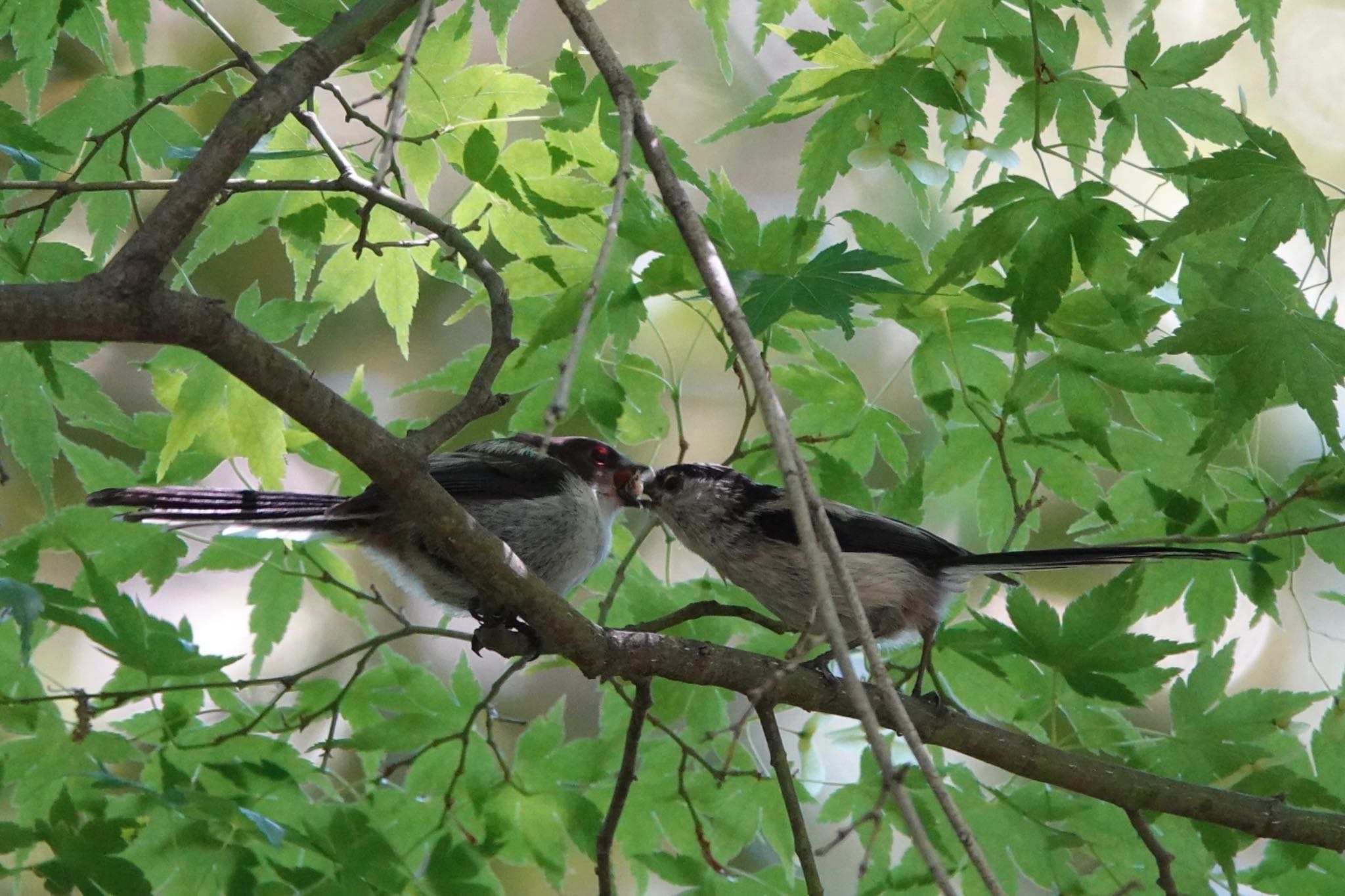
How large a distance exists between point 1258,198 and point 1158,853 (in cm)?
123

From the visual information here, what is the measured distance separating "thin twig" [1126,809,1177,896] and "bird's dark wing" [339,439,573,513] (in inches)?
67.0

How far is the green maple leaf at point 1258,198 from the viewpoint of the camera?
2070 mm

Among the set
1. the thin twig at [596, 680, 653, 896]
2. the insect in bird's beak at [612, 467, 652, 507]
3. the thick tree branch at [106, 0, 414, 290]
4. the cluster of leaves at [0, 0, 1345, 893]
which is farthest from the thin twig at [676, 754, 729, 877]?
the thick tree branch at [106, 0, 414, 290]

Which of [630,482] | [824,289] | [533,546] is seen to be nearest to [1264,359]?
[824,289]

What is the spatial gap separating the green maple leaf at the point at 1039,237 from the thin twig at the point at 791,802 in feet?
2.99

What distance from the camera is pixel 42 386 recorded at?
8.38ft

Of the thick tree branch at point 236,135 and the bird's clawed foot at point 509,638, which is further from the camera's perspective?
the bird's clawed foot at point 509,638

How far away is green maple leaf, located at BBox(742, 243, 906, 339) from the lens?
2.15 metres

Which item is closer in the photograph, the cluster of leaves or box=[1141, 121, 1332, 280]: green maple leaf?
box=[1141, 121, 1332, 280]: green maple leaf

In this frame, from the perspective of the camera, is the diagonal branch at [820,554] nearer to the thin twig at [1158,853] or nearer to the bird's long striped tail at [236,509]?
the thin twig at [1158,853]

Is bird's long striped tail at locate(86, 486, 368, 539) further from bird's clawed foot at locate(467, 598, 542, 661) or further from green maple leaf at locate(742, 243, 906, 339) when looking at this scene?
green maple leaf at locate(742, 243, 906, 339)

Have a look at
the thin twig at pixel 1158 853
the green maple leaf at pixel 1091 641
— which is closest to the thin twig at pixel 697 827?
the green maple leaf at pixel 1091 641

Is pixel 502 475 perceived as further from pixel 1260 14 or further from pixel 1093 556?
pixel 1260 14

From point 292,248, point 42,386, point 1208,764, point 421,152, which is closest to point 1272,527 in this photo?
point 1208,764
